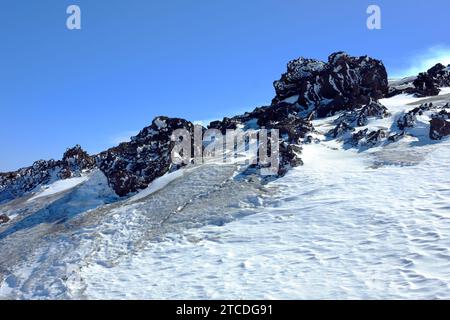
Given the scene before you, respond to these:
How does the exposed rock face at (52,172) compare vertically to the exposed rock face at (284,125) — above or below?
below

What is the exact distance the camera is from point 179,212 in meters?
19.5

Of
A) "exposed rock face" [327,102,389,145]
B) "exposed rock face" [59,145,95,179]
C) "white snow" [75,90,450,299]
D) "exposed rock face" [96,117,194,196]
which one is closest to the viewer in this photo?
"white snow" [75,90,450,299]

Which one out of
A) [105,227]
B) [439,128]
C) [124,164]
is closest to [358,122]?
[439,128]

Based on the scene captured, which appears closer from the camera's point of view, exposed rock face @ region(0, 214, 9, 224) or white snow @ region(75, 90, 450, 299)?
white snow @ region(75, 90, 450, 299)

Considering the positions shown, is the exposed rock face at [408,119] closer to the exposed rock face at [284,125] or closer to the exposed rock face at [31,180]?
the exposed rock face at [284,125]

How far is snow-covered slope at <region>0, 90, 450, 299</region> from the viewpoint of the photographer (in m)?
12.0

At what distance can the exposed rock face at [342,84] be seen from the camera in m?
39.2

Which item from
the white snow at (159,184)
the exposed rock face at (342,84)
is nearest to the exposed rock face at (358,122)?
the exposed rock face at (342,84)

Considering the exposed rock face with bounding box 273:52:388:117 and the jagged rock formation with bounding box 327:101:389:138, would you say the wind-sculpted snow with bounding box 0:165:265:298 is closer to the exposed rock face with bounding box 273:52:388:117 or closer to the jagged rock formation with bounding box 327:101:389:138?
the jagged rock formation with bounding box 327:101:389:138

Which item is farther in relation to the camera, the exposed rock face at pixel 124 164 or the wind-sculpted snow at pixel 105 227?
the exposed rock face at pixel 124 164

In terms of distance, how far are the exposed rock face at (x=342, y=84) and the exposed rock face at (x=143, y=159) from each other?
1435 cm

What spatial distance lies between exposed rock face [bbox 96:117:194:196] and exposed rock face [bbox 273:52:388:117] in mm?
14350

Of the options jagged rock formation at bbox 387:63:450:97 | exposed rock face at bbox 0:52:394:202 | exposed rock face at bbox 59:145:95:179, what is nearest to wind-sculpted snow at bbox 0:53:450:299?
exposed rock face at bbox 0:52:394:202

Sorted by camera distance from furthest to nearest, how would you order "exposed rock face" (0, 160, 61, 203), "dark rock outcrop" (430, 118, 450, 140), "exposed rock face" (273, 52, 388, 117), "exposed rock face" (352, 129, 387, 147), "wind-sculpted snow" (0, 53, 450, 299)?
"exposed rock face" (273, 52, 388, 117), "exposed rock face" (0, 160, 61, 203), "exposed rock face" (352, 129, 387, 147), "dark rock outcrop" (430, 118, 450, 140), "wind-sculpted snow" (0, 53, 450, 299)
